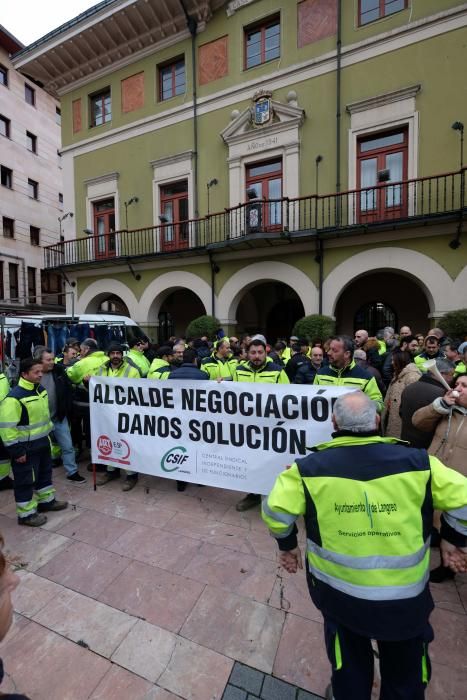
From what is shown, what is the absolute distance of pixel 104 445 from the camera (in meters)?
4.67

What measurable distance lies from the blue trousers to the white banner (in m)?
0.48

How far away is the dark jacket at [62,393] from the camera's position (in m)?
4.65

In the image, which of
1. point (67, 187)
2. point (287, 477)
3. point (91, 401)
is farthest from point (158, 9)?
point (287, 477)

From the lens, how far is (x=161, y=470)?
170 inches

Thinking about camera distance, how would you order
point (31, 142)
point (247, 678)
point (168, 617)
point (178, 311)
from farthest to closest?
point (31, 142)
point (178, 311)
point (168, 617)
point (247, 678)

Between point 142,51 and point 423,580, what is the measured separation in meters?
18.0

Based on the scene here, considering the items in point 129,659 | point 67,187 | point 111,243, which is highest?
point 67,187

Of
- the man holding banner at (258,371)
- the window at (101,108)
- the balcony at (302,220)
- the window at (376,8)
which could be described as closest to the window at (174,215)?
the balcony at (302,220)

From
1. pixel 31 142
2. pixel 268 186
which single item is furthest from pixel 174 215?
pixel 31 142

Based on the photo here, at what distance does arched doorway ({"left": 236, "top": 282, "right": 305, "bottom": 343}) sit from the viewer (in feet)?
51.1

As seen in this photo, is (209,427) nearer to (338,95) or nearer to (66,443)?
(66,443)

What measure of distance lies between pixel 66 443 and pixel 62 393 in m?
0.76

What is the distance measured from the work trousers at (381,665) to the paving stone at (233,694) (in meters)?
0.62

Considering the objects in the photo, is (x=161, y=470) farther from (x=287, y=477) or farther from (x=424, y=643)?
(x=424, y=643)
